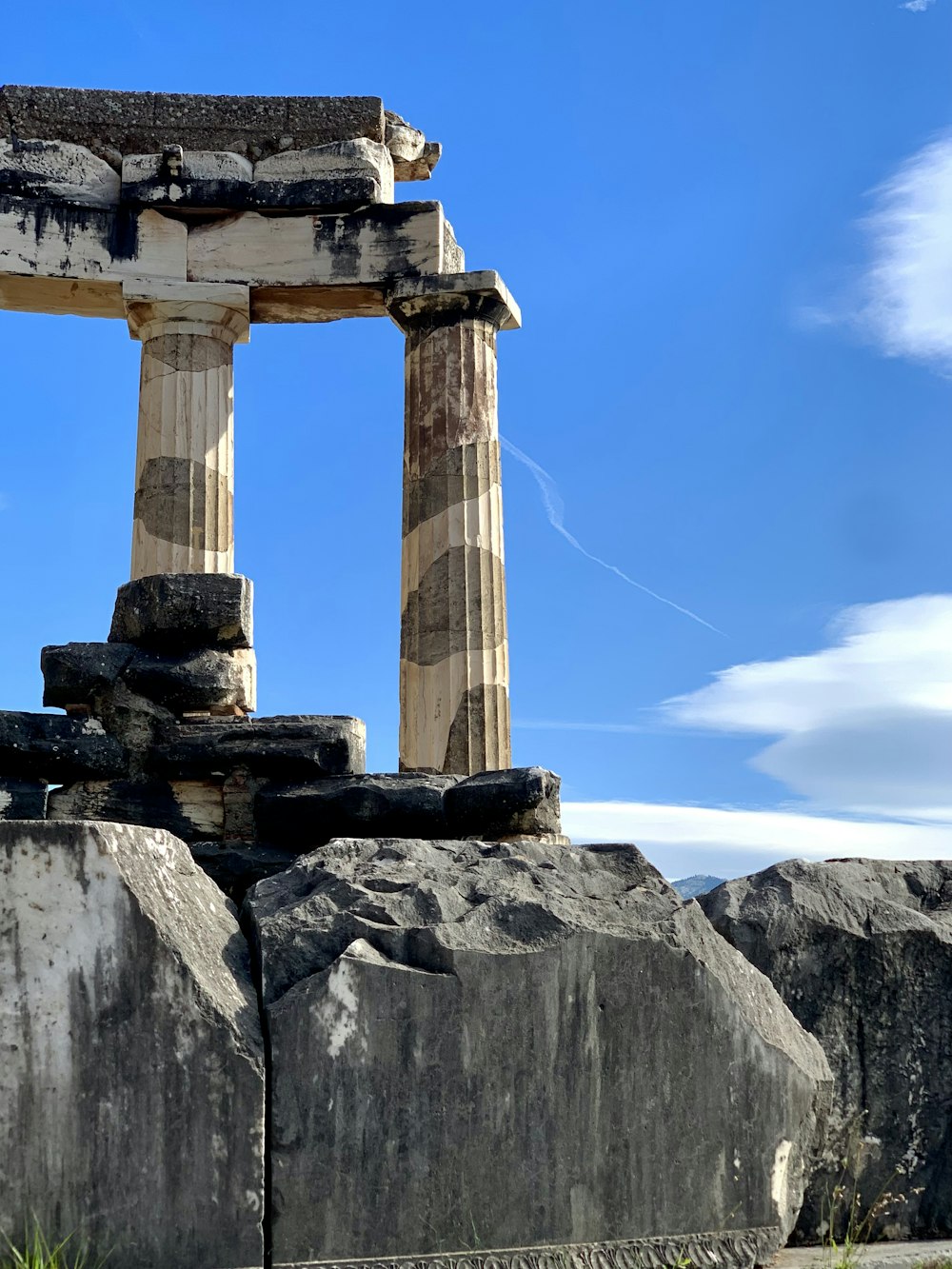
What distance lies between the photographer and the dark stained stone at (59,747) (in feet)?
23.8

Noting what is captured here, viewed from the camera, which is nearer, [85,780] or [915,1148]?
[915,1148]

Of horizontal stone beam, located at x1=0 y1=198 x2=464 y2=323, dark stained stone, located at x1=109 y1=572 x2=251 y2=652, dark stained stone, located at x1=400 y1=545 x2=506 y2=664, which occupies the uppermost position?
horizontal stone beam, located at x1=0 y1=198 x2=464 y2=323

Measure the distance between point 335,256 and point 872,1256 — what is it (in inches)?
467

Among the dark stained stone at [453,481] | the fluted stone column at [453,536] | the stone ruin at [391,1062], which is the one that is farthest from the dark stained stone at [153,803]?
the dark stained stone at [453,481]

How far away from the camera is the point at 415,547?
1349cm

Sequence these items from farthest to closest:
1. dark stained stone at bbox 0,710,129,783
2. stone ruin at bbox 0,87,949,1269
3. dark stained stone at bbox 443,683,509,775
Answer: dark stained stone at bbox 443,683,509,775
dark stained stone at bbox 0,710,129,783
stone ruin at bbox 0,87,949,1269

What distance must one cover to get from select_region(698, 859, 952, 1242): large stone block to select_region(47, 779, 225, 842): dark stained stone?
344 centimetres

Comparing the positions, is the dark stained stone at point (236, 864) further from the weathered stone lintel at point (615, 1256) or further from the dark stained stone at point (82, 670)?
the weathered stone lintel at point (615, 1256)

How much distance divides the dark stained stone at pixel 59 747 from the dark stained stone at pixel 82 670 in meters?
0.11

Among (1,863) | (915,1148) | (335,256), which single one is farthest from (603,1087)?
(335,256)

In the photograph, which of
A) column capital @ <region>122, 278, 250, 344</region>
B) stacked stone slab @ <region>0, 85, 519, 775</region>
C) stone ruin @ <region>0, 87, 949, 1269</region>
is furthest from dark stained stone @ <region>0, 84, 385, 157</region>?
stone ruin @ <region>0, 87, 949, 1269</region>

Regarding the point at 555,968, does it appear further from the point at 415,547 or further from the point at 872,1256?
the point at 415,547

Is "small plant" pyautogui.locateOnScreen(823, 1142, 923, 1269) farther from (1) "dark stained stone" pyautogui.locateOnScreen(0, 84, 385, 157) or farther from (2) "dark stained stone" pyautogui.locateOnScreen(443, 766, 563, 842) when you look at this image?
(1) "dark stained stone" pyautogui.locateOnScreen(0, 84, 385, 157)

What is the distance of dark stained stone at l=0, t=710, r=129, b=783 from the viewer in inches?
286
